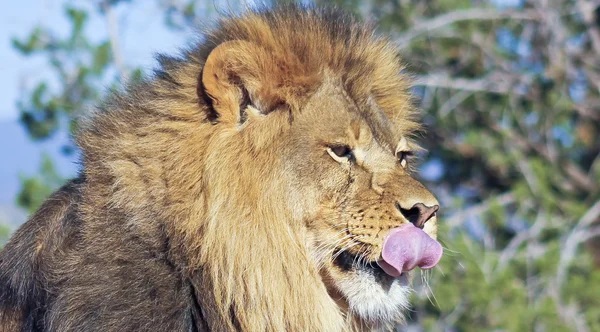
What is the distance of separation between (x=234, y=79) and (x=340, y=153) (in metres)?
0.45

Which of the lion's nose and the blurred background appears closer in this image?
the lion's nose

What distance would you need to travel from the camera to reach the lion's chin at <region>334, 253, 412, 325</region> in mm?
3113

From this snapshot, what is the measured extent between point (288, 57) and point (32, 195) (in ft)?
21.9

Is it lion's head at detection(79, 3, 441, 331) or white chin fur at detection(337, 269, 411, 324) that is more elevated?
lion's head at detection(79, 3, 441, 331)

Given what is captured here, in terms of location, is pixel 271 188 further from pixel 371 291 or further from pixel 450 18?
pixel 450 18

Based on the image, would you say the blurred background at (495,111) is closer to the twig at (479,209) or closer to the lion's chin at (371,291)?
the twig at (479,209)

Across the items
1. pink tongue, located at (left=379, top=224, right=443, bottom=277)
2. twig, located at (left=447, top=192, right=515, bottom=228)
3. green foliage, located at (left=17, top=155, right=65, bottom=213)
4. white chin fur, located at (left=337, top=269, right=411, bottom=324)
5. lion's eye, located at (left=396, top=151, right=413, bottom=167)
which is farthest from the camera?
green foliage, located at (left=17, top=155, right=65, bottom=213)

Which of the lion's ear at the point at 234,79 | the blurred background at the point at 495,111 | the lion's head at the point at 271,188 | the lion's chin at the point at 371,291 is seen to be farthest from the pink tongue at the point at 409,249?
the blurred background at the point at 495,111

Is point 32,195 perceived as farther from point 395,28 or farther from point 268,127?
point 268,127

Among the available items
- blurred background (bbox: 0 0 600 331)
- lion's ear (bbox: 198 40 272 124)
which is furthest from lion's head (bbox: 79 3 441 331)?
blurred background (bbox: 0 0 600 331)

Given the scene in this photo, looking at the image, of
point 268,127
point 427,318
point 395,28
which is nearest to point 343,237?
point 268,127

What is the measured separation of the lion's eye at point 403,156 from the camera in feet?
11.4

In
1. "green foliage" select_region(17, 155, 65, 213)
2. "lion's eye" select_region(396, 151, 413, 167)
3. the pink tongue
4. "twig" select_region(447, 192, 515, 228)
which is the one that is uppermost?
"green foliage" select_region(17, 155, 65, 213)

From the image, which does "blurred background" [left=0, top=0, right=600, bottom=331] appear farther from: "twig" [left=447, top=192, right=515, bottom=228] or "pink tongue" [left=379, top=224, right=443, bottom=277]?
"pink tongue" [left=379, top=224, right=443, bottom=277]
